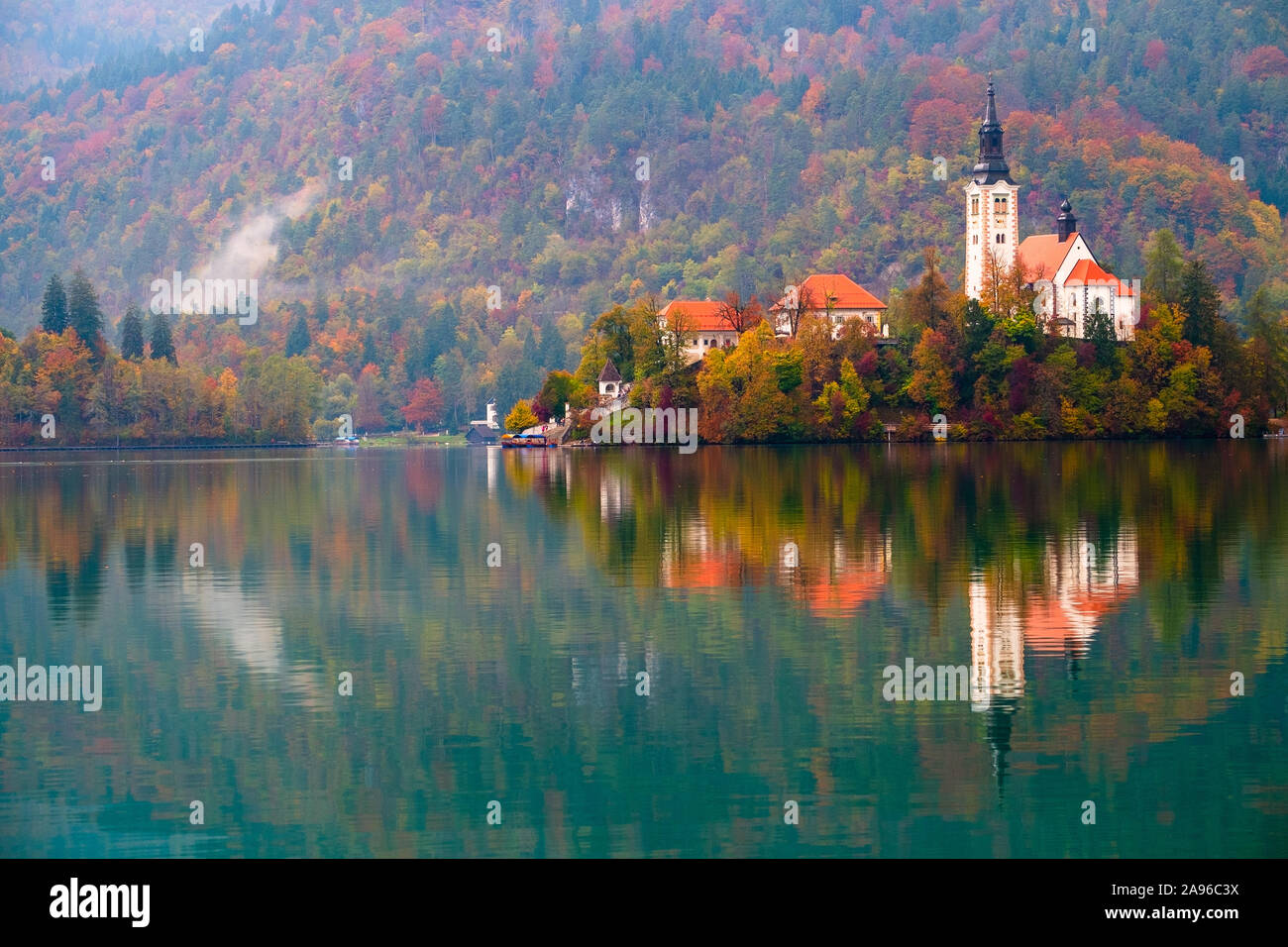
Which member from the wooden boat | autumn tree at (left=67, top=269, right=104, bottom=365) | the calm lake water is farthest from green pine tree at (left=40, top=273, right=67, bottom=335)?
the calm lake water

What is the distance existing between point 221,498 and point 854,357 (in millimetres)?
70608

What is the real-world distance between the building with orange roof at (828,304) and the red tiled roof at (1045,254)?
1414 cm

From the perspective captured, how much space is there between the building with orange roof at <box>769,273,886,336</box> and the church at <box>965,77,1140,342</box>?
30.9 feet

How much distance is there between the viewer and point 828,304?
5640 inches

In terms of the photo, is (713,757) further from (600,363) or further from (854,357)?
(600,363)

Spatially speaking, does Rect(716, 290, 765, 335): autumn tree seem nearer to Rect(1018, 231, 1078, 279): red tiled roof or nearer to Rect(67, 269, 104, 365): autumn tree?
Rect(1018, 231, 1078, 279): red tiled roof

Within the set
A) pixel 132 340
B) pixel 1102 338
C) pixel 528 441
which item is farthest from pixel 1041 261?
pixel 132 340

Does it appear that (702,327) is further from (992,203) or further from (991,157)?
(991,157)

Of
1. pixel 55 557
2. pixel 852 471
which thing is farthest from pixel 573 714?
pixel 852 471

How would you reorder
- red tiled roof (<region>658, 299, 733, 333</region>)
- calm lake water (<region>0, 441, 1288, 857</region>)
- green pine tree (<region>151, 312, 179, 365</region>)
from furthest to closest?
green pine tree (<region>151, 312, 179, 365</region>) → red tiled roof (<region>658, 299, 733, 333</region>) → calm lake water (<region>0, 441, 1288, 857</region>)

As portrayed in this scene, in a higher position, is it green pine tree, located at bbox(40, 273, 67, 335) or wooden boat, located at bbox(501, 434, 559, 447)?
green pine tree, located at bbox(40, 273, 67, 335)

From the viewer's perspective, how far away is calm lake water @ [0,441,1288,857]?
60.6 feet
